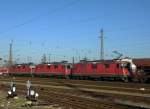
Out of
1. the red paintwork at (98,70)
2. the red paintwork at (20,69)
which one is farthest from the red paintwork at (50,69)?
the red paintwork at (20,69)

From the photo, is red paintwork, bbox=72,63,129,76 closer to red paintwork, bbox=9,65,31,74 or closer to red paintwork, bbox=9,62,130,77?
red paintwork, bbox=9,62,130,77

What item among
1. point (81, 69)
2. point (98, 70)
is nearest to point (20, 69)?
point (81, 69)

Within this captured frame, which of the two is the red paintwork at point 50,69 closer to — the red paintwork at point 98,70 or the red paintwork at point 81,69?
the red paintwork at point 81,69

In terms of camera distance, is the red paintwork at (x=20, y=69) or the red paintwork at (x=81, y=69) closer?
the red paintwork at (x=81, y=69)

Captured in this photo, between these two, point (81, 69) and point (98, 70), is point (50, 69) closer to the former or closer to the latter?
point (81, 69)

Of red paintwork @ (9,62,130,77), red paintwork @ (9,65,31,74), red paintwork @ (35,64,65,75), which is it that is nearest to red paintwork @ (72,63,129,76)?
red paintwork @ (9,62,130,77)

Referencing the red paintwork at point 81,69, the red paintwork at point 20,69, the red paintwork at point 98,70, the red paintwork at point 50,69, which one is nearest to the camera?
the red paintwork at point 98,70

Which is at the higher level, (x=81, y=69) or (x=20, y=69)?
(x=20, y=69)

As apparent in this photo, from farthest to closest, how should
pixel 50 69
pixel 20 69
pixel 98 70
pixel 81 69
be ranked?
pixel 20 69
pixel 50 69
pixel 81 69
pixel 98 70

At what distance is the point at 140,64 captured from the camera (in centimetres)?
4706

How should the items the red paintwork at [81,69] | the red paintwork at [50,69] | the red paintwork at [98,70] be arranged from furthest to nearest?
the red paintwork at [50,69]
the red paintwork at [81,69]
the red paintwork at [98,70]

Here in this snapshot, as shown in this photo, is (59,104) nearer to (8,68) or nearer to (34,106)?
(34,106)

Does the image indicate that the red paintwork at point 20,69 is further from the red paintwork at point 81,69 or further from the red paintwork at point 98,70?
the red paintwork at point 98,70

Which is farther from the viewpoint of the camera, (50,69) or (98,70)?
(50,69)
